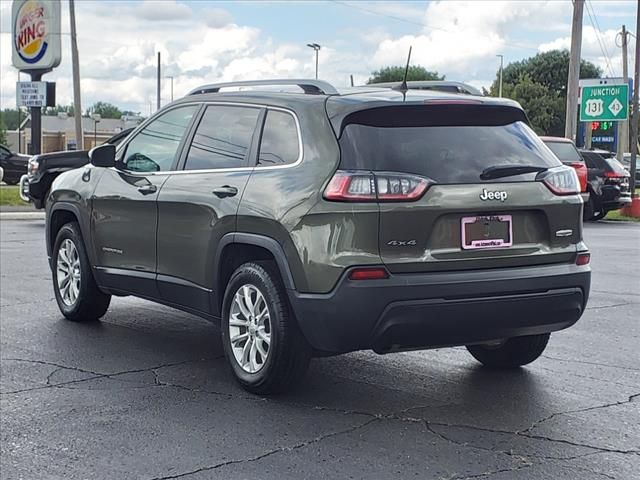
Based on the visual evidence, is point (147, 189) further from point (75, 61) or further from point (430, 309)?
point (75, 61)

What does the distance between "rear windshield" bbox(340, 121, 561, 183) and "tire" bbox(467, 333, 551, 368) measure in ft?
4.04

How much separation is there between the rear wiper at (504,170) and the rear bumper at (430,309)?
Answer: 52 centimetres

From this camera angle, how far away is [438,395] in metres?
5.60

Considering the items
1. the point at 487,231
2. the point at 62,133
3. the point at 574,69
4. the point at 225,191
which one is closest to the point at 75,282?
the point at 225,191

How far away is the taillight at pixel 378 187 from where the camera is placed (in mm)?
4977

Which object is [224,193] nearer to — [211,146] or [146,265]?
[211,146]

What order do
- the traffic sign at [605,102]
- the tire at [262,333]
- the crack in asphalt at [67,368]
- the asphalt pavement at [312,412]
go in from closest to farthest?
1. the asphalt pavement at [312,412]
2. the tire at [262,333]
3. the crack in asphalt at [67,368]
4. the traffic sign at [605,102]

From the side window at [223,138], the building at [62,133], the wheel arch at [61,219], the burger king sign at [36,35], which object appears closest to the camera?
the side window at [223,138]

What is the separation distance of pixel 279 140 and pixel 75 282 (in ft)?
9.72

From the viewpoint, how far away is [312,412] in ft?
17.3

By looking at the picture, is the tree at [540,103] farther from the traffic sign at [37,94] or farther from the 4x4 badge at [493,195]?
the 4x4 badge at [493,195]

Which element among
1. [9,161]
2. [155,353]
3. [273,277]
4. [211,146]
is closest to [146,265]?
[155,353]

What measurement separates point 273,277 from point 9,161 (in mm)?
33205

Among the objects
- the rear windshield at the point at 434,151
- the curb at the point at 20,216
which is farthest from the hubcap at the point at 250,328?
the curb at the point at 20,216
